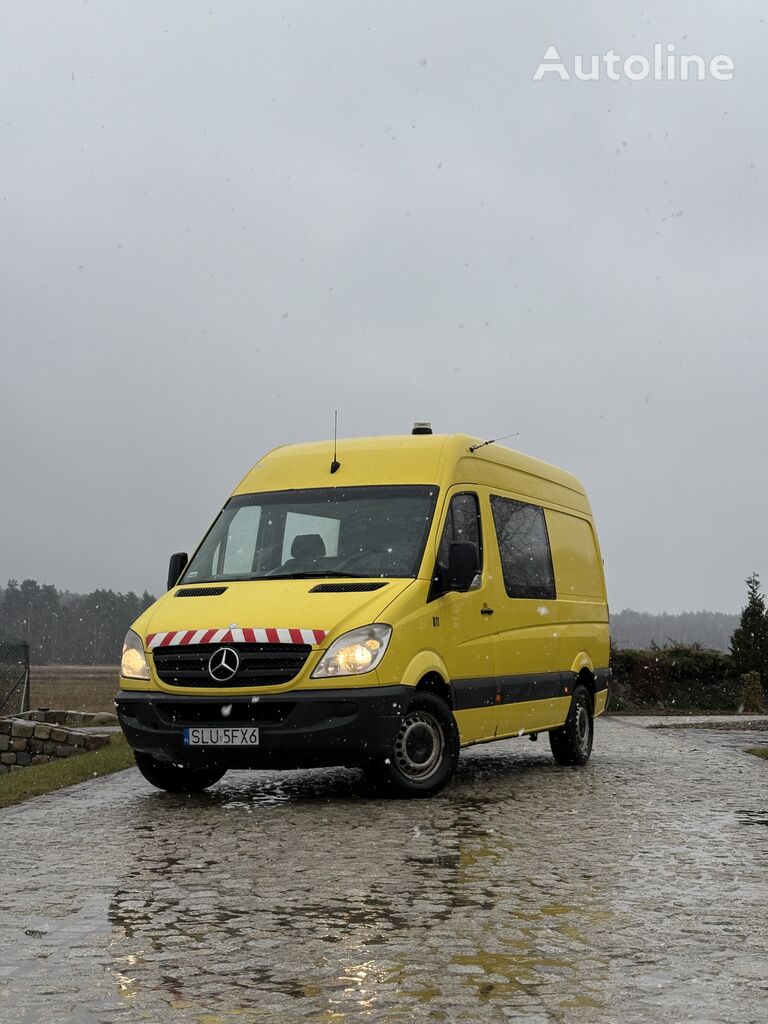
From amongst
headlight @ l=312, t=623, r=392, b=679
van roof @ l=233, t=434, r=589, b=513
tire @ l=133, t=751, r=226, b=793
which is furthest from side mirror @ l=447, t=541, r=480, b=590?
tire @ l=133, t=751, r=226, b=793

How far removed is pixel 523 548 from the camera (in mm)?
11773

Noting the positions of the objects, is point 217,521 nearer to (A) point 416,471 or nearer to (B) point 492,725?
(A) point 416,471

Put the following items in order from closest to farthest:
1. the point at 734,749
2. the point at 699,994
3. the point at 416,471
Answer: the point at 699,994, the point at 416,471, the point at 734,749

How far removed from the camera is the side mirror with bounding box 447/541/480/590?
389 inches

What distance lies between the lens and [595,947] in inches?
196

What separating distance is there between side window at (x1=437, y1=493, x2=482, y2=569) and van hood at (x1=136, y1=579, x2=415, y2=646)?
61 cm

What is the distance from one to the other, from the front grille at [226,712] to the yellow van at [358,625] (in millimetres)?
11

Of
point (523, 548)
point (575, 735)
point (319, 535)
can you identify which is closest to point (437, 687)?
point (319, 535)

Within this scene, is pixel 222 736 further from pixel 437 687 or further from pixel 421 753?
pixel 437 687

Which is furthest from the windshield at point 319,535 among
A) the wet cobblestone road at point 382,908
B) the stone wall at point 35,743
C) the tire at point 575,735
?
the stone wall at point 35,743

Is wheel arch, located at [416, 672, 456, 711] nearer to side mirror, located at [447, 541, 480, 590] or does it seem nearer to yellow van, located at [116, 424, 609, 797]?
yellow van, located at [116, 424, 609, 797]

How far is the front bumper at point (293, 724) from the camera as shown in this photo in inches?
351

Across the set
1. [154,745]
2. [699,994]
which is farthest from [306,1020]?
[154,745]

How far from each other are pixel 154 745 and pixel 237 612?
1099mm
